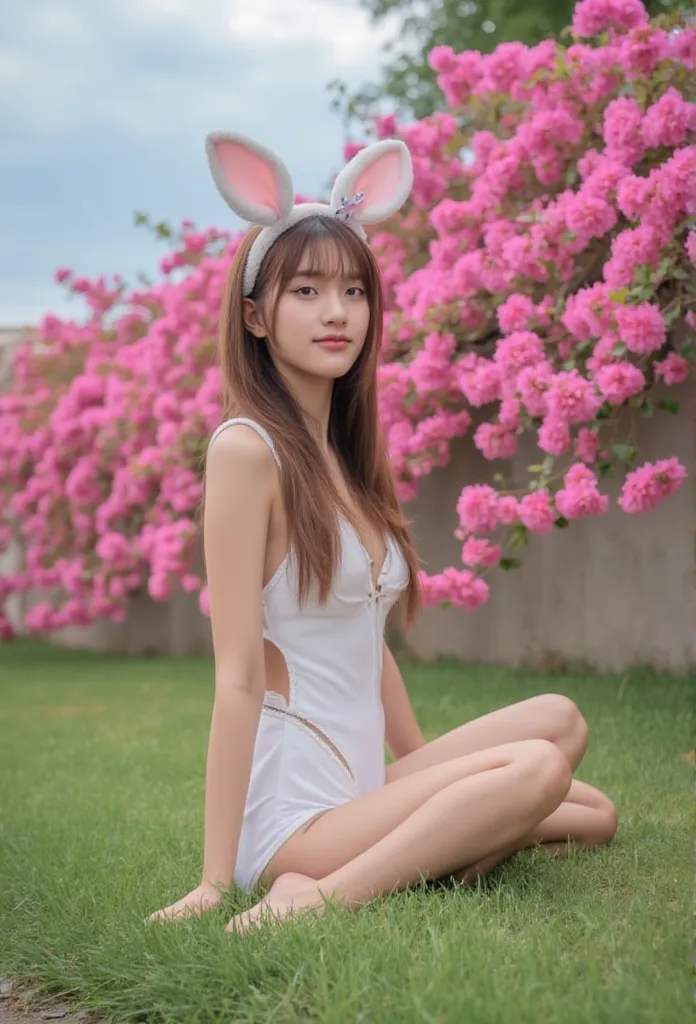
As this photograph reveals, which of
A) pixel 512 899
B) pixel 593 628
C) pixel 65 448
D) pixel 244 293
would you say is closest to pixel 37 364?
pixel 65 448

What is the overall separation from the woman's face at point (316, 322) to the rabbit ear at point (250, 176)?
0.42ft

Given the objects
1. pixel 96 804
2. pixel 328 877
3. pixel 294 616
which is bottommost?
pixel 96 804

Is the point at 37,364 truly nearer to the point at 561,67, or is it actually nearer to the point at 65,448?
the point at 65,448

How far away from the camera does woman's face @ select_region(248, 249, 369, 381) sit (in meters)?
2.33

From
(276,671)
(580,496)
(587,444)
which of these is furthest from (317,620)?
(587,444)

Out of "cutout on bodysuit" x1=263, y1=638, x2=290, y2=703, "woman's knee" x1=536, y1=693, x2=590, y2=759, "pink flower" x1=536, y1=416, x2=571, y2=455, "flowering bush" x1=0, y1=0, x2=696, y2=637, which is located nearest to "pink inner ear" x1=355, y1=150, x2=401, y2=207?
"flowering bush" x1=0, y1=0, x2=696, y2=637

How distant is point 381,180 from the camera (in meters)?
2.59

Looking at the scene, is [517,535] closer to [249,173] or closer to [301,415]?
[301,415]

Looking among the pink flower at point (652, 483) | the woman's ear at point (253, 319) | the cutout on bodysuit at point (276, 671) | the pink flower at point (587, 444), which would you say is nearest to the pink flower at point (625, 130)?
the pink flower at point (587, 444)

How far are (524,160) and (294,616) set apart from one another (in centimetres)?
285

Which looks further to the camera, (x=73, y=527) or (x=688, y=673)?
(x=73, y=527)

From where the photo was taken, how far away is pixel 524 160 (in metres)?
4.61

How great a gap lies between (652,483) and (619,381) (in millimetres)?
334

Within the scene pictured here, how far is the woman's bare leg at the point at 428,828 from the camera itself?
2.11 m
